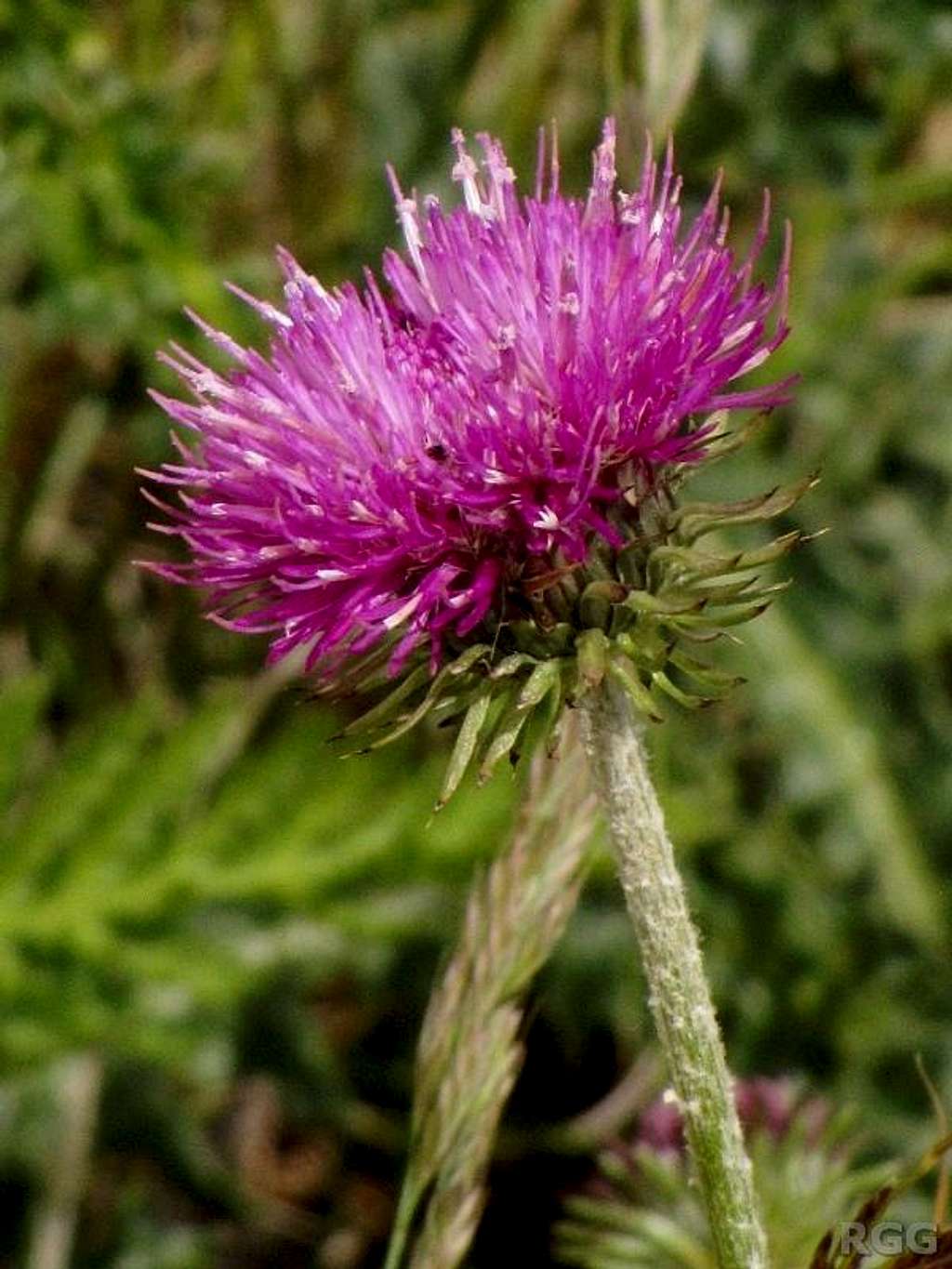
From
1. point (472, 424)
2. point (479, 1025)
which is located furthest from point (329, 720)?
point (472, 424)

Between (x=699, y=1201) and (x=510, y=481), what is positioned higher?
(x=510, y=481)

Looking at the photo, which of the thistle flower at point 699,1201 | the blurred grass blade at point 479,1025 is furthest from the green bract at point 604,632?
the thistle flower at point 699,1201

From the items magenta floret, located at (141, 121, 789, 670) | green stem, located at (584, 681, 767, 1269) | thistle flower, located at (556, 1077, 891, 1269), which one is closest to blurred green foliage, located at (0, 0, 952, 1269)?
thistle flower, located at (556, 1077, 891, 1269)

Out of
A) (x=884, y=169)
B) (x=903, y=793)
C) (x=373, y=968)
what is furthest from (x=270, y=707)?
(x=884, y=169)

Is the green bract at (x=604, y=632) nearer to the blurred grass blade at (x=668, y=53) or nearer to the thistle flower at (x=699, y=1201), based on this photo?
the thistle flower at (x=699, y=1201)

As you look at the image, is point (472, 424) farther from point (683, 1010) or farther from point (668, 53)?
point (668, 53)

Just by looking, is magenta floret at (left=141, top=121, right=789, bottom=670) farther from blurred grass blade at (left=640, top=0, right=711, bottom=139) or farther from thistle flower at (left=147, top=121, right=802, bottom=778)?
blurred grass blade at (left=640, top=0, right=711, bottom=139)
